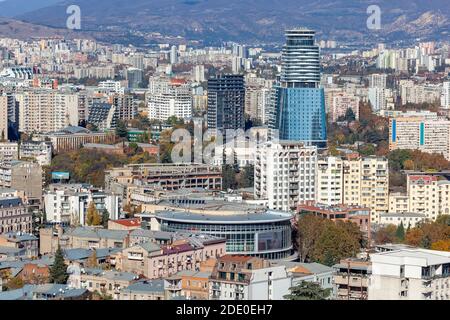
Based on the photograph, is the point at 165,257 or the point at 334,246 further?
the point at 334,246

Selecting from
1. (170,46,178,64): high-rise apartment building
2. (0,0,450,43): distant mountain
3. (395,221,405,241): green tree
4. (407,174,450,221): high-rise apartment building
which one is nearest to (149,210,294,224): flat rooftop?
(395,221,405,241): green tree

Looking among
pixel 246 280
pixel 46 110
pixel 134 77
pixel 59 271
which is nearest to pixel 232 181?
pixel 59 271

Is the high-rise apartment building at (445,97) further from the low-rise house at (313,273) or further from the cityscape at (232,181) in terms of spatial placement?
the low-rise house at (313,273)

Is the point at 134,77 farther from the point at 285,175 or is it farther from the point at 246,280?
the point at 246,280

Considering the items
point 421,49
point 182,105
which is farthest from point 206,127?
point 421,49

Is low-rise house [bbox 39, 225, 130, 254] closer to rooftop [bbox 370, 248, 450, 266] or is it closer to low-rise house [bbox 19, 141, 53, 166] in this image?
rooftop [bbox 370, 248, 450, 266]
